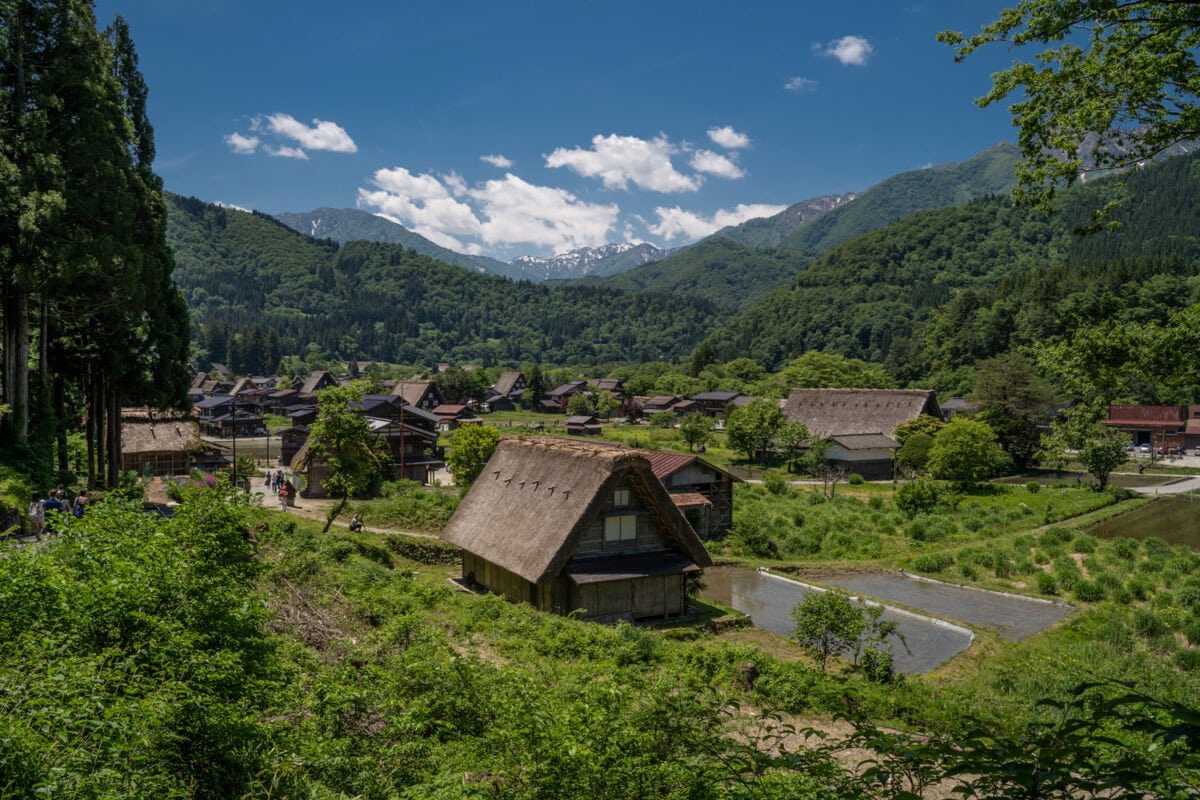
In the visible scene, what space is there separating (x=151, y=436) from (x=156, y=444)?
0.58 metres

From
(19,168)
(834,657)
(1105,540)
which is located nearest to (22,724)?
(834,657)

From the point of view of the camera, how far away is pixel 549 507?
19.6 meters

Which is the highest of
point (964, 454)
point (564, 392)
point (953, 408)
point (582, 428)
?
point (564, 392)

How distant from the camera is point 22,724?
4754mm

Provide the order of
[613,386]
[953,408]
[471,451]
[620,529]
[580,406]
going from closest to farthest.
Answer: [620,529] < [471,451] < [953,408] < [580,406] < [613,386]

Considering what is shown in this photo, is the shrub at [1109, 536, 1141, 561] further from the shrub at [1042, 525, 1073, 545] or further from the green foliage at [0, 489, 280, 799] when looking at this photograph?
the green foliage at [0, 489, 280, 799]

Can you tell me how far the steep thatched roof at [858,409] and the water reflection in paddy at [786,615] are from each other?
32.8 meters

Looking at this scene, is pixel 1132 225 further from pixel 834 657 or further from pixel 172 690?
pixel 172 690

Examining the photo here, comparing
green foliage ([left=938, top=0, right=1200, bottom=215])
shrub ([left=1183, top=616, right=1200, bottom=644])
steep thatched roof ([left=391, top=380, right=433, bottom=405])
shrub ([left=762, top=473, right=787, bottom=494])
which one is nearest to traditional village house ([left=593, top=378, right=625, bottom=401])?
steep thatched roof ([left=391, top=380, right=433, bottom=405])

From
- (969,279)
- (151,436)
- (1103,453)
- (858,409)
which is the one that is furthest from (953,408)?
(969,279)

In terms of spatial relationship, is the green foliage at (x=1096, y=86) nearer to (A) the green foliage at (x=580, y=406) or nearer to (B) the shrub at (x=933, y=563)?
(B) the shrub at (x=933, y=563)

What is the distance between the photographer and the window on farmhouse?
19.3 meters

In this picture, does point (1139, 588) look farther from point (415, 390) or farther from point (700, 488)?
point (415, 390)

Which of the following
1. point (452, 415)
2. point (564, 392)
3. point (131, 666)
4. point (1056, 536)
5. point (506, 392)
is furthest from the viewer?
point (506, 392)
